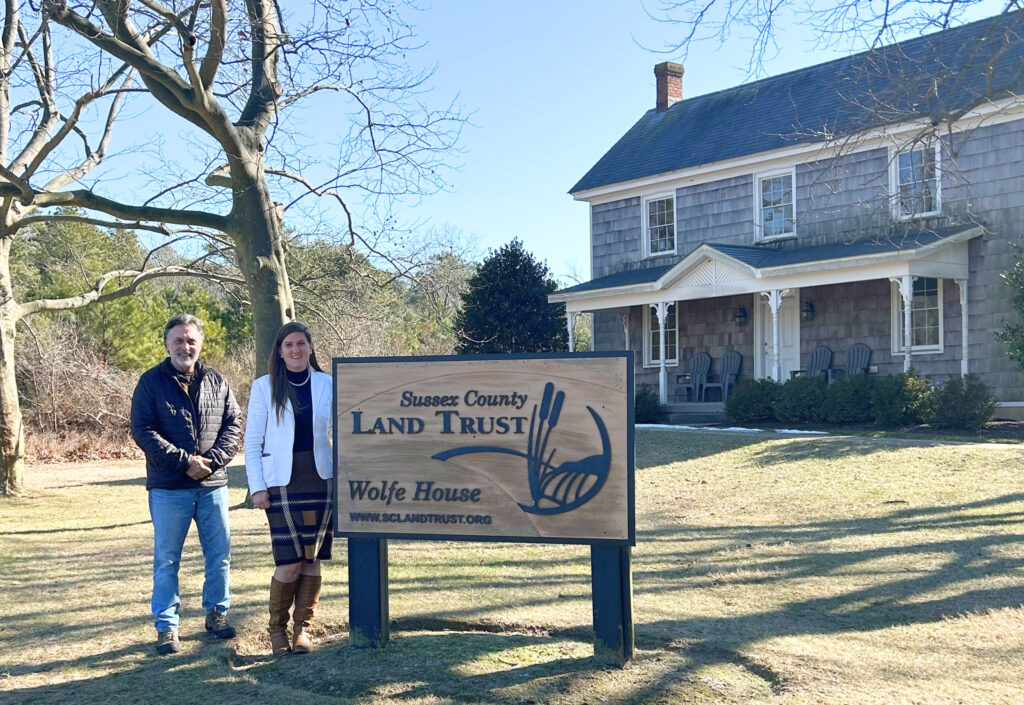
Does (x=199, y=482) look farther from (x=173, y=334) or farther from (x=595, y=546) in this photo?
(x=595, y=546)

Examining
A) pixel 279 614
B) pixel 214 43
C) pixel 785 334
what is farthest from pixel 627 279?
pixel 279 614

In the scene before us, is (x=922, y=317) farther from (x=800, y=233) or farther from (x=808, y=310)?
(x=800, y=233)

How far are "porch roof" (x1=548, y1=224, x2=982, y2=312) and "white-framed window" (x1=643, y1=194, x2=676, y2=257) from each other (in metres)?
0.48

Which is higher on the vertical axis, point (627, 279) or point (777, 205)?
point (777, 205)

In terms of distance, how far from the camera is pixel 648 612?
6.16 metres

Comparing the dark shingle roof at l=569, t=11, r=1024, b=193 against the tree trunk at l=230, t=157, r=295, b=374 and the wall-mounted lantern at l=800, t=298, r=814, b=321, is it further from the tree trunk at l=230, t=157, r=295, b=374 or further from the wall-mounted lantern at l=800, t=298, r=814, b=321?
the tree trunk at l=230, t=157, r=295, b=374

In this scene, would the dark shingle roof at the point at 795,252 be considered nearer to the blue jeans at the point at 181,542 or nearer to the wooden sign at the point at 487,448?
the wooden sign at the point at 487,448

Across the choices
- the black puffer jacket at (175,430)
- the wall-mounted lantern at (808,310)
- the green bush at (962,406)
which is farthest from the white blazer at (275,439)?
the wall-mounted lantern at (808,310)

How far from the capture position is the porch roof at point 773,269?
53.0ft

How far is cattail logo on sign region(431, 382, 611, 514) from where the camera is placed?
4.89 meters

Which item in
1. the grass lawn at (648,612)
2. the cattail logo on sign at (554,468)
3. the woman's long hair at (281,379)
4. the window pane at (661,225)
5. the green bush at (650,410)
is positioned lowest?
the grass lawn at (648,612)

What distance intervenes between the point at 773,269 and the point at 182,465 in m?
14.4

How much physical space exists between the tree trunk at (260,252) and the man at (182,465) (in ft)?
15.0

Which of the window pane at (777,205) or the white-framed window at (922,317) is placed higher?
the window pane at (777,205)
